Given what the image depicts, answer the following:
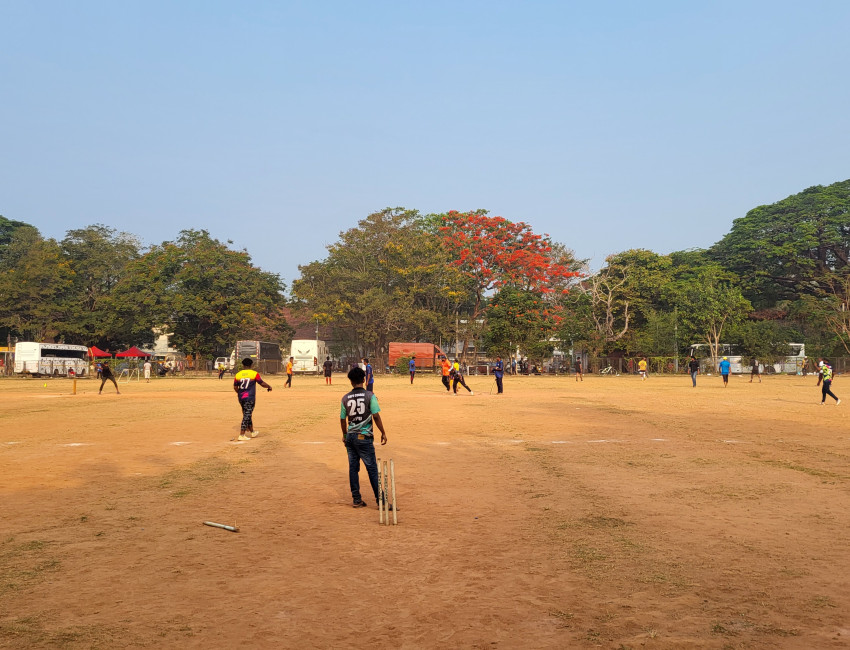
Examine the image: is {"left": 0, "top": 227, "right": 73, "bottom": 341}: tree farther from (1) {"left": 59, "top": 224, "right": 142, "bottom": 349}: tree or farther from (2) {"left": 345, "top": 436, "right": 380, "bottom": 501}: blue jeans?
(2) {"left": 345, "top": 436, "right": 380, "bottom": 501}: blue jeans

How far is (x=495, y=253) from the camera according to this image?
6512cm

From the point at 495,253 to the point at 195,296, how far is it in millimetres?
27919

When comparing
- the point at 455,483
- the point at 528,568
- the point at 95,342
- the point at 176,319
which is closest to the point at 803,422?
the point at 455,483

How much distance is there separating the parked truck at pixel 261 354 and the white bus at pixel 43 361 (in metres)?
12.4

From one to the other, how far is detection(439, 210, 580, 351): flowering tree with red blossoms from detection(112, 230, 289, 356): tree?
19.1 metres

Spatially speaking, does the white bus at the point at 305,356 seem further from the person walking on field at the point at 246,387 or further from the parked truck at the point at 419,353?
the person walking on field at the point at 246,387

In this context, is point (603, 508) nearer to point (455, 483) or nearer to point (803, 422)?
point (455, 483)

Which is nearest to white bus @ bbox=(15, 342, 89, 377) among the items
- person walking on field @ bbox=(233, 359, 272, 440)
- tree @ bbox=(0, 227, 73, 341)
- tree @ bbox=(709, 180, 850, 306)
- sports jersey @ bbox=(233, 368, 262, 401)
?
tree @ bbox=(0, 227, 73, 341)

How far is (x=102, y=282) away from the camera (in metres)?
69.8

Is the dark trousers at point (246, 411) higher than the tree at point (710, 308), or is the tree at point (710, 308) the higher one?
the tree at point (710, 308)

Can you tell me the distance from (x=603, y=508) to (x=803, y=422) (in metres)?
Result: 13.8

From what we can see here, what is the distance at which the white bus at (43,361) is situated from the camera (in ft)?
181

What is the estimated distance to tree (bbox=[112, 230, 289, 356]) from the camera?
209 ft

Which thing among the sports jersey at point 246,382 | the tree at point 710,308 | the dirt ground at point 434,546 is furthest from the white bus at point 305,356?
the dirt ground at point 434,546
